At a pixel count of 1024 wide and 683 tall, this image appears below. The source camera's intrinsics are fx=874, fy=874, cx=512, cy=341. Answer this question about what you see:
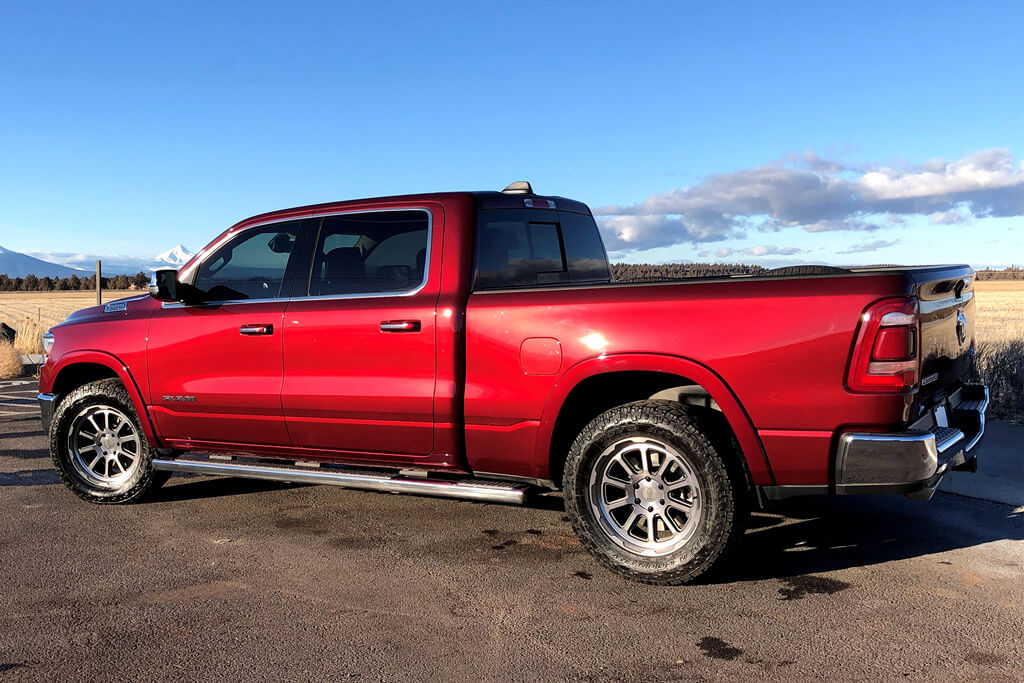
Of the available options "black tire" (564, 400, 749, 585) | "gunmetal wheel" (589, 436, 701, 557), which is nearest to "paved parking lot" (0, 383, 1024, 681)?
"black tire" (564, 400, 749, 585)

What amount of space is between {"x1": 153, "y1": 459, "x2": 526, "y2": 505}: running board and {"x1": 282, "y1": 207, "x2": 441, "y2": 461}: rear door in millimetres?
168

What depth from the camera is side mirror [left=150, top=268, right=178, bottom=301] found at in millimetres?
5462

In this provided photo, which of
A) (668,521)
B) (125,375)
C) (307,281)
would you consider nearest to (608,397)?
(668,521)

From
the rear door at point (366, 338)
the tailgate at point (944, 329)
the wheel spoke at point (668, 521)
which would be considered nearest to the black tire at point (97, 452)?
the rear door at point (366, 338)

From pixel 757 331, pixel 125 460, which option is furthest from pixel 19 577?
pixel 757 331

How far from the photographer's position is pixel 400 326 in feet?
15.4

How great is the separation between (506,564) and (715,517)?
44.9 inches

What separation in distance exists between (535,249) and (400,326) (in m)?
1.03

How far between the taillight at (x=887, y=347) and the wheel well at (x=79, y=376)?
4.85 meters

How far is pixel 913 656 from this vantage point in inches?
131

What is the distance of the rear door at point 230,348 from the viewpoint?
17.2ft

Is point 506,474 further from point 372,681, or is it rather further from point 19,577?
point 19,577

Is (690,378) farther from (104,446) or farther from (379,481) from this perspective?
(104,446)

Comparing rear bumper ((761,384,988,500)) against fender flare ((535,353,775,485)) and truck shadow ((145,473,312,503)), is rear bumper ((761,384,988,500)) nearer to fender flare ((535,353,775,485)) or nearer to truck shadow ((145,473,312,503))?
fender flare ((535,353,775,485))
